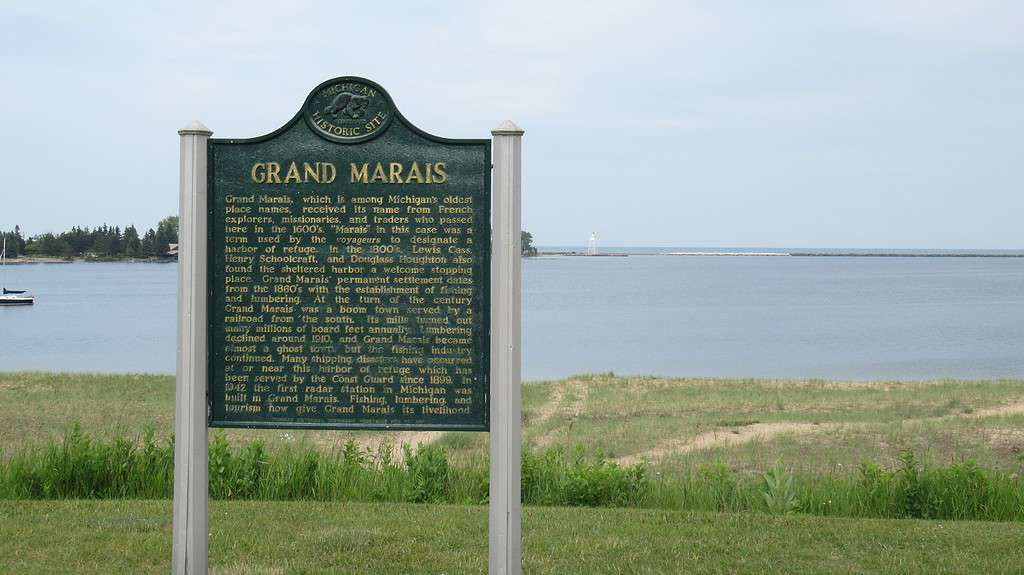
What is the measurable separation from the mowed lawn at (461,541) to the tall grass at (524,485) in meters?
0.58

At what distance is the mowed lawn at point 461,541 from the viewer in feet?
24.4

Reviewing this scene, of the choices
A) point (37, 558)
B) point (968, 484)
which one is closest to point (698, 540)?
point (968, 484)

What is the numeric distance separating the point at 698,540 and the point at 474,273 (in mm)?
3389

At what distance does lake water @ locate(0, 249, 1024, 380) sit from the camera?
4984cm

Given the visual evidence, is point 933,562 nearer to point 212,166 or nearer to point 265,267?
point 265,267

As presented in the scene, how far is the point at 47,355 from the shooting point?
55.8 meters

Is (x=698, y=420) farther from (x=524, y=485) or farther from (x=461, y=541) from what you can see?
(x=461, y=541)

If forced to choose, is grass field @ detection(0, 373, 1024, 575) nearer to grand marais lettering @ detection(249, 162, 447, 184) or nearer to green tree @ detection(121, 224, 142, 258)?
grand marais lettering @ detection(249, 162, 447, 184)

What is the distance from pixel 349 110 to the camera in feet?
20.8

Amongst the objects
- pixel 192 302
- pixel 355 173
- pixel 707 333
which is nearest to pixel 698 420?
pixel 355 173

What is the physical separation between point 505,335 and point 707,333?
6877 cm

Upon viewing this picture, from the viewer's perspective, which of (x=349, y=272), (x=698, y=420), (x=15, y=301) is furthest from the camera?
(x=15, y=301)

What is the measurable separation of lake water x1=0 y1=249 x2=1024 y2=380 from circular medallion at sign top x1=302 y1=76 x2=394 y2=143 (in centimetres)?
3767

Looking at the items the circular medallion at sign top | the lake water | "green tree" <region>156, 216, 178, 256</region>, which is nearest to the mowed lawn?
the circular medallion at sign top
